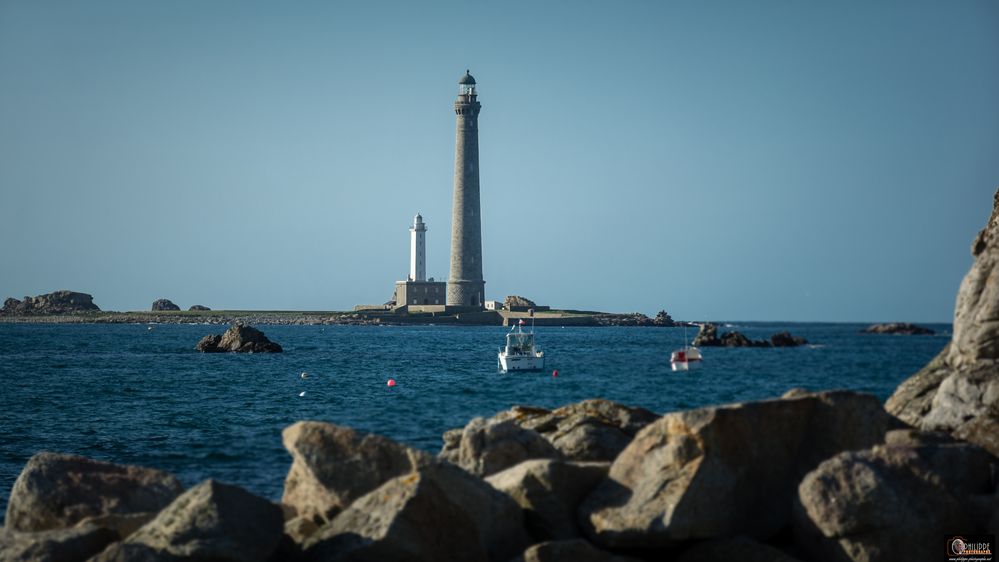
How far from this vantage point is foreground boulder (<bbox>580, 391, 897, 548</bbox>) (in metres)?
9.12

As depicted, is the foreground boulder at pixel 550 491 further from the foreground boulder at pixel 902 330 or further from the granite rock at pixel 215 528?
the foreground boulder at pixel 902 330

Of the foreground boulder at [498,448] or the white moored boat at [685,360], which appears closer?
the foreground boulder at [498,448]

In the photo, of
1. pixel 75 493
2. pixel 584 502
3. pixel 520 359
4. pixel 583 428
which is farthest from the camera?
pixel 520 359

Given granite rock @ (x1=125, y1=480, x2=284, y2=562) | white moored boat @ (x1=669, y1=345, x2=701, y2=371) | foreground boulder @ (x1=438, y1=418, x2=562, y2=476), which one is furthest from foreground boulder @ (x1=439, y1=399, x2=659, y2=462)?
white moored boat @ (x1=669, y1=345, x2=701, y2=371)

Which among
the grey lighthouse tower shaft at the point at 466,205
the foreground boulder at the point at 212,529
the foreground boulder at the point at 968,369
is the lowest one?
the foreground boulder at the point at 212,529

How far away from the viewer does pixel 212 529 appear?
8.56 metres

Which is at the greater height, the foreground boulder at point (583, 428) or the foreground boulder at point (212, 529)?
the foreground boulder at point (583, 428)

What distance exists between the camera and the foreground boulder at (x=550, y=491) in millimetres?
9539

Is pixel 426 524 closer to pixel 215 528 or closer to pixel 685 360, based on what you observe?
pixel 215 528

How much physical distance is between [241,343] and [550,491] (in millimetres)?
61366

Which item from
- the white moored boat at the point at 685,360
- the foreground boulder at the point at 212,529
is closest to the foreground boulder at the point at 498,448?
the foreground boulder at the point at 212,529

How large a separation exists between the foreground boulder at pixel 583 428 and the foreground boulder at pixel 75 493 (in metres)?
3.02

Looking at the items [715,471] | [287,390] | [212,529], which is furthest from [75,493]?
[287,390]

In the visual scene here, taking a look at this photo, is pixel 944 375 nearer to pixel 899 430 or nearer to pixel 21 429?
pixel 899 430
